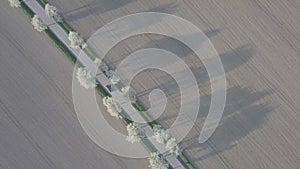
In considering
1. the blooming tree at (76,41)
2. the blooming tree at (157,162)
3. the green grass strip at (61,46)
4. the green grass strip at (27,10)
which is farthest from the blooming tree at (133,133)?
the green grass strip at (27,10)

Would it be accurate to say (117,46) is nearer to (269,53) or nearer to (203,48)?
(203,48)

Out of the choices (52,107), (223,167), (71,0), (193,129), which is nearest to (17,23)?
(71,0)

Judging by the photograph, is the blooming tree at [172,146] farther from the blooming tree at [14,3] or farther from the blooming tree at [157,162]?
the blooming tree at [14,3]

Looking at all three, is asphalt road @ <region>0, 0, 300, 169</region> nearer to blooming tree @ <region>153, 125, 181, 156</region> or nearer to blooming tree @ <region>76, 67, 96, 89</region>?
blooming tree @ <region>153, 125, 181, 156</region>

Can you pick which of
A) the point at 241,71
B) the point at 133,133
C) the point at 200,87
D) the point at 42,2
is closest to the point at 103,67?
the point at 133,133

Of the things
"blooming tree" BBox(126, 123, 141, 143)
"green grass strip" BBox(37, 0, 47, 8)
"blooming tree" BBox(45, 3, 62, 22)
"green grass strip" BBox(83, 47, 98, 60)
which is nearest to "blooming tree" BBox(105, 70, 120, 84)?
"green grass strip" BBox(83, 47, 98, 60)

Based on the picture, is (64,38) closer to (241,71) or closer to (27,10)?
(27,10)
